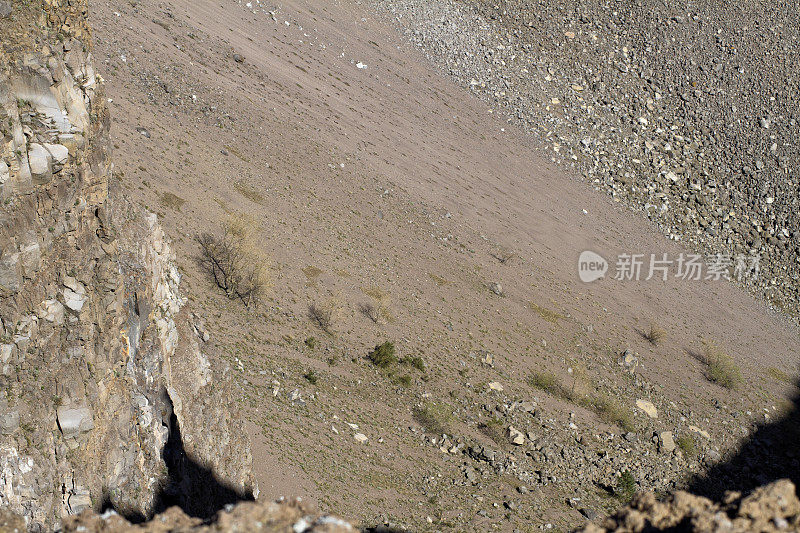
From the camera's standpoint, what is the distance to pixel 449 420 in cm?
2248

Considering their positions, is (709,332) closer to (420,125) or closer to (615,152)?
(615,152)

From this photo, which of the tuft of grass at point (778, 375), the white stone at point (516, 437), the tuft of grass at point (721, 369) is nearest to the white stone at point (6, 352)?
the white stone at point (516, 437)

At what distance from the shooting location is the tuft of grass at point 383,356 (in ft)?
76.7

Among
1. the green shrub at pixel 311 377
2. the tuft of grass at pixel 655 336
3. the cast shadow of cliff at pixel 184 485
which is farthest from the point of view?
the tuft of grass at pixel 655 336

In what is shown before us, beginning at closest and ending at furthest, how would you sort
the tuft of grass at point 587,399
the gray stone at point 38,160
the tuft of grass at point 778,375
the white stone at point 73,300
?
the gray stone at point 38,160 < the white stone at point 73,300 < the tuft of grass at point 587,399 < the tuft of grass at point 778,375

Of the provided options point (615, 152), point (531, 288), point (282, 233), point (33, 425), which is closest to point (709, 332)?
point (531, 288)

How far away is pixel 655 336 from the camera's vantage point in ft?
105

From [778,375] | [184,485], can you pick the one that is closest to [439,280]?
[184,485]

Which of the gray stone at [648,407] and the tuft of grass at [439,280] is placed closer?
the gray stone at [648,407]

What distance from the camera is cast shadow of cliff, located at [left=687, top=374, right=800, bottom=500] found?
24.8 meters

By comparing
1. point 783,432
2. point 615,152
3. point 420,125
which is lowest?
point 783,432

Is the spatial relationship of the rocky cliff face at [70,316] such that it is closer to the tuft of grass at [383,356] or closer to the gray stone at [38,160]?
the gray stone at [38,160]

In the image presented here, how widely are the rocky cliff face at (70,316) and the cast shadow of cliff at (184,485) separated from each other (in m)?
0.03

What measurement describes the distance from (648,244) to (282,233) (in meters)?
23.8
